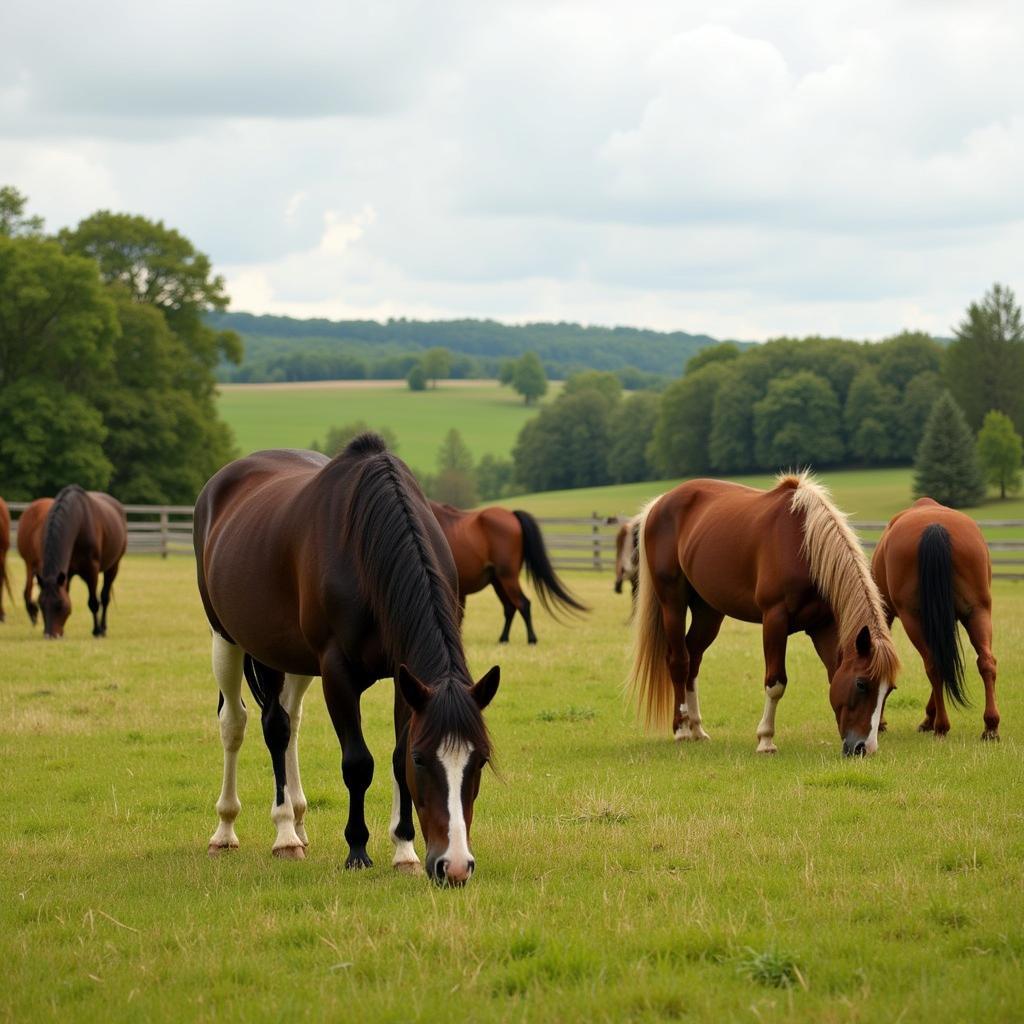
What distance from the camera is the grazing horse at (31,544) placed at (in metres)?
19.6

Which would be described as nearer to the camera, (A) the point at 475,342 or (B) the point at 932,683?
(B) the point at 932,683

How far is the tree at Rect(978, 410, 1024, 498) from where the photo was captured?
216ft

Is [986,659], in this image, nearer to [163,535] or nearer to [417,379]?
[163,535]

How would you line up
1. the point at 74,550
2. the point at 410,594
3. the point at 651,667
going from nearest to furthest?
the point at 410,594 → the point at 651,667 → the point at 74,550

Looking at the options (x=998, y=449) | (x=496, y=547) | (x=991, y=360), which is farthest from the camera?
(x=991, y=360)

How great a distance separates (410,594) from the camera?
5609mm

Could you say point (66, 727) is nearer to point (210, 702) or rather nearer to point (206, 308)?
point (210, 702)

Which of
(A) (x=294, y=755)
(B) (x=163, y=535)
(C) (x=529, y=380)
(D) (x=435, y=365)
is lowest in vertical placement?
(B) (x=163, y=535)

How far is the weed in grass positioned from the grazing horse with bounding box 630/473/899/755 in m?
4.39

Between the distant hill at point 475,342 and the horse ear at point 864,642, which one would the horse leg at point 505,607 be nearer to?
the horse ear at point 864,642

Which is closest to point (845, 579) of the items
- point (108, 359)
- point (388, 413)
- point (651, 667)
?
point (651, 667)

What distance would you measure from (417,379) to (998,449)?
80.2 m

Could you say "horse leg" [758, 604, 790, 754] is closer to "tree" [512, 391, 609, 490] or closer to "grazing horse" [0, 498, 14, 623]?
"grazing horse" [0, 498, 14, 623]

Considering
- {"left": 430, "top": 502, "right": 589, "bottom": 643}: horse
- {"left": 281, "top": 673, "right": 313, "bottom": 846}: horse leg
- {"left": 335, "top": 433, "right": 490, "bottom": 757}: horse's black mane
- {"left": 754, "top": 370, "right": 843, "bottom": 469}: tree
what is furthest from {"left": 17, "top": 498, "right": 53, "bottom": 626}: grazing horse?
{"left": 754, "top": 370, "right": 843, "bottom": 469}: tree
